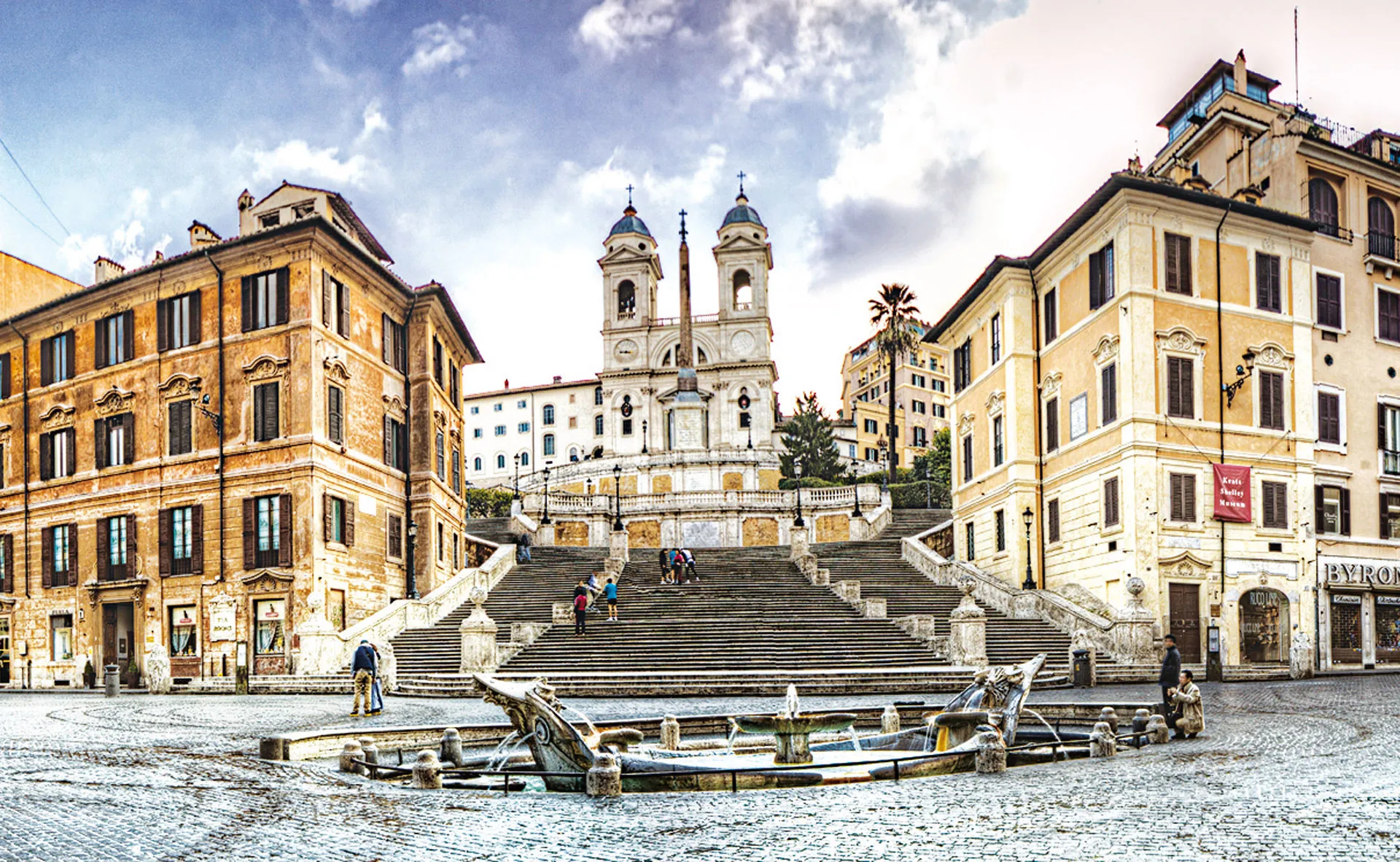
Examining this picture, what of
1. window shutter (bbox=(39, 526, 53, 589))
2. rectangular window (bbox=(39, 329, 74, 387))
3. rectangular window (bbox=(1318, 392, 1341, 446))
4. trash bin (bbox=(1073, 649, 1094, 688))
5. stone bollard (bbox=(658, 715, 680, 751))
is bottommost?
trash bin (bbox=(1073, 649, 1094, 688))

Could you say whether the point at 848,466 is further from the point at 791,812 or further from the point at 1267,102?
the point at 791,812

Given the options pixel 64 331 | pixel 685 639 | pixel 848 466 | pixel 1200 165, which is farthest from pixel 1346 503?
pixel 848 466

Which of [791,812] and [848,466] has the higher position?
[848,466]

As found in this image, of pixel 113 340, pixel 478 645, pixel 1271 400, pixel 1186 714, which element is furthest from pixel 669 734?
pixel 113 340

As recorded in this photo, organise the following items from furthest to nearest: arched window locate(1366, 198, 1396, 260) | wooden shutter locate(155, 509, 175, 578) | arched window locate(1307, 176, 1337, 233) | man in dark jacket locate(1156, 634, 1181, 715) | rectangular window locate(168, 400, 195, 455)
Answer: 1. arched window locate(1366, 198, 1396, 260)
2. rectangular window locate(168, 400, 195, 455)
3. wooden shutter locate(155, 509, 175, 578)
4. arched window locate(1307, 176, 1337, 233)
5. man in dark jacket locate(1156, 634, 1181, 715)

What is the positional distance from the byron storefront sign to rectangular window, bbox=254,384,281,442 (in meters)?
29.4

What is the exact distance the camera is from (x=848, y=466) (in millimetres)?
86812

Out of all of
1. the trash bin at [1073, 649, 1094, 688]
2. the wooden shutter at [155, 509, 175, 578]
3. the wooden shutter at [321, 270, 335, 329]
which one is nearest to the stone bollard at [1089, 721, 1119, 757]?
the trash bin at [1073, 649, 1094, 688]

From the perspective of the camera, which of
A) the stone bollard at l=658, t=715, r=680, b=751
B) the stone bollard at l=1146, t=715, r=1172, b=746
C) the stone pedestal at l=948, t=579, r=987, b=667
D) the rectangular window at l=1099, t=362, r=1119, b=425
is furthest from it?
the rectangular window at l=1099, t=362, r=1119, b=425

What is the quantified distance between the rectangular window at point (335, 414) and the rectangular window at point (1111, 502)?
855 inches

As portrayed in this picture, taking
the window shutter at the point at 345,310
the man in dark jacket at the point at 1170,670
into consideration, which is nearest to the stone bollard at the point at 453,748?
the man in dark jacket at the point at 1170,670

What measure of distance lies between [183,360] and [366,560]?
26.8 ft

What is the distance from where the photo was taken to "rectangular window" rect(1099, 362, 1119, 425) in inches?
1288

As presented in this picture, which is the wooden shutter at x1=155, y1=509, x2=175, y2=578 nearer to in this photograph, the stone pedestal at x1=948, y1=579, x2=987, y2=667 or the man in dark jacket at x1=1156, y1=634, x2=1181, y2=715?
the stone pedestal at x1=948, y1=579, x2=987, y2=667
